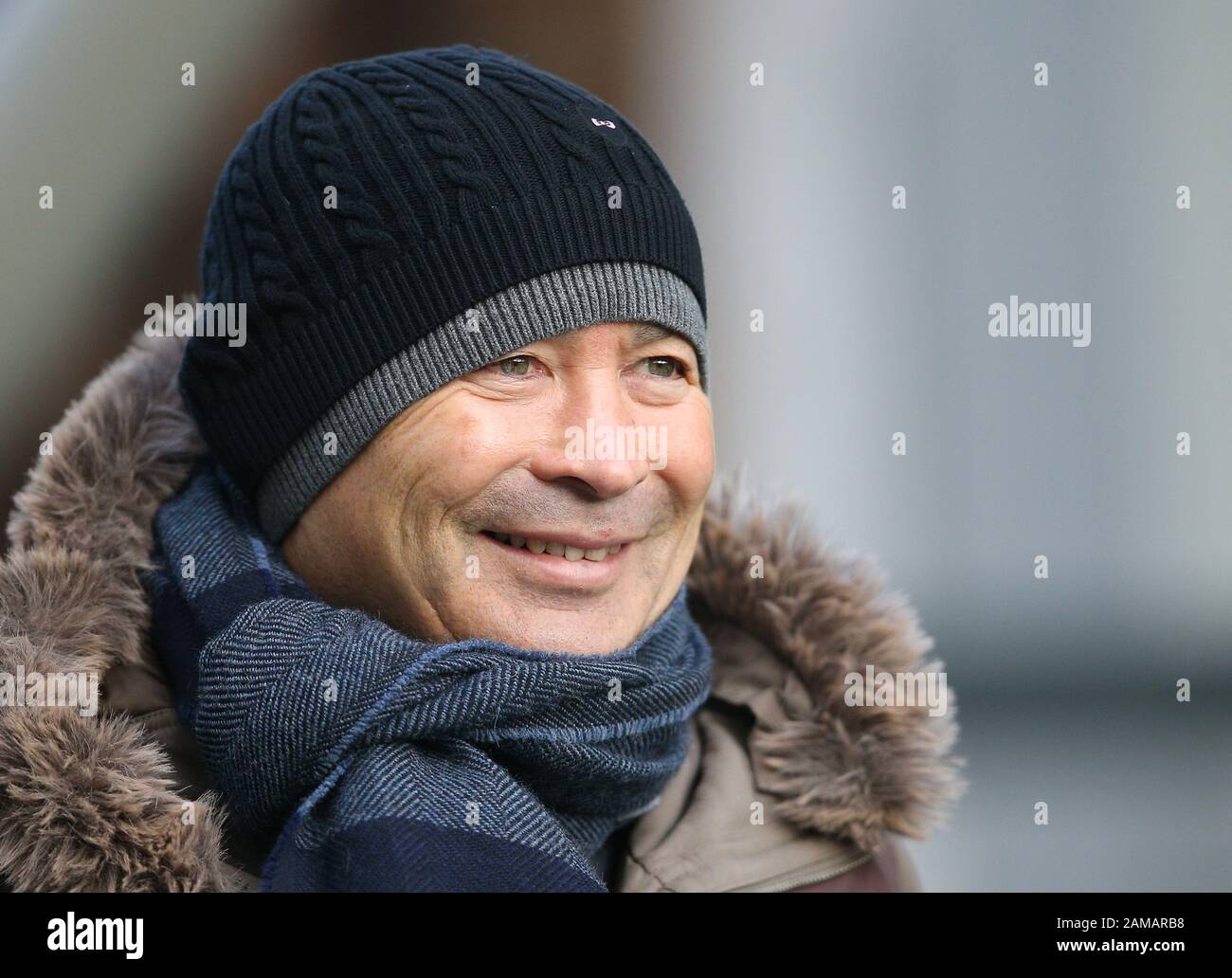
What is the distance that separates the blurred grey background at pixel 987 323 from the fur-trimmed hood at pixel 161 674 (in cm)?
255

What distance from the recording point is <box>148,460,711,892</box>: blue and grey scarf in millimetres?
1611

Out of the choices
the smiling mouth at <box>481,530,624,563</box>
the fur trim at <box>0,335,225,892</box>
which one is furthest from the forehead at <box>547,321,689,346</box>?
the fur trim at <box>0,335,225,892</box>

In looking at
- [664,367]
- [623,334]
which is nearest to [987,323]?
[664,367]

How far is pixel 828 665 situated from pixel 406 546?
75cm

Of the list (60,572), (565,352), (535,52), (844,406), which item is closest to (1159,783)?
(844,406)

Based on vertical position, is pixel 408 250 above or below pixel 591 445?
above

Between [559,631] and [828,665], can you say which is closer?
[559,631]

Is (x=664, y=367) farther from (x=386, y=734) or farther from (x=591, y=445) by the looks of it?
(x=386, y=734)

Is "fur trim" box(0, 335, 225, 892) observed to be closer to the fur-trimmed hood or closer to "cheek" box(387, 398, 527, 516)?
the fur-trimmed hood

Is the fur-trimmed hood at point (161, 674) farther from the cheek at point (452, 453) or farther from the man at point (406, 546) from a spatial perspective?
the cheek at point (452, 453)

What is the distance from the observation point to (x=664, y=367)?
197 cm

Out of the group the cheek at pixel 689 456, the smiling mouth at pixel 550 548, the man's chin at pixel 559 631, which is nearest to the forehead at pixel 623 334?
the cheek at pixel 689 456

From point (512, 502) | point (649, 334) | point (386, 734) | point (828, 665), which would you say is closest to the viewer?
point (386, 734)

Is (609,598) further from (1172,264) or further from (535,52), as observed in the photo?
(1172,264)
